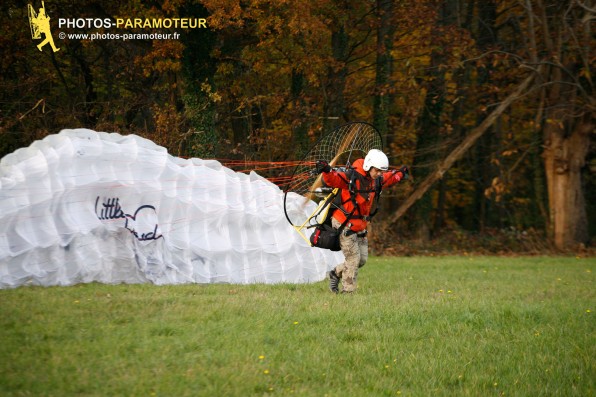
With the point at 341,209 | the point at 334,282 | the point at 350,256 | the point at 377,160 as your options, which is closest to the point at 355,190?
the point at 341,209

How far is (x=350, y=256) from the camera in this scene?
11.7 metres

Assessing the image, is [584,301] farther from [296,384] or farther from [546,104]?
[546,104]

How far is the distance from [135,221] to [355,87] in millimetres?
17569

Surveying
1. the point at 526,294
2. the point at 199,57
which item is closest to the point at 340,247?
the point at 526,294

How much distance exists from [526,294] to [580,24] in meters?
12.7

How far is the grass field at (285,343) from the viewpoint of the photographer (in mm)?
7184

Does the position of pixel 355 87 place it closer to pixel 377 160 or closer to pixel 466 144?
pixel 466 144

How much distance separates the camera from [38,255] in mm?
12219

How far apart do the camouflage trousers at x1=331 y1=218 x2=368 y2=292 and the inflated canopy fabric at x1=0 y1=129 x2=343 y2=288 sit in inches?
87.8

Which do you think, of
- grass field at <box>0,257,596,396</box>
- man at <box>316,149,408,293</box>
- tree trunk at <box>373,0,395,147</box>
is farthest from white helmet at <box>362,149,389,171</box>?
tree trunk at <box>373,0,395,147</box>

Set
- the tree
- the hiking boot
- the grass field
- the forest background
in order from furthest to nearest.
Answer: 1. the forest background
2. the tree
3. the hiking boot
4. the grass field

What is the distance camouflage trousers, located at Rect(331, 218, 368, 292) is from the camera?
38.4ft

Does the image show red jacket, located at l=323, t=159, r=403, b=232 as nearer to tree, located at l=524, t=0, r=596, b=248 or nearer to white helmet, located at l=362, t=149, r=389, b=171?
white helmet, located at l=362, t=149, r=389, b=171

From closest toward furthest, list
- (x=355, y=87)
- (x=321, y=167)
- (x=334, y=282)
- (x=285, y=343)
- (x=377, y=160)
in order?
(x=285, y=343) → (x=321, y=167) → (x=377, y=160) → (x=334, y=282) → (x=355, y=87)
